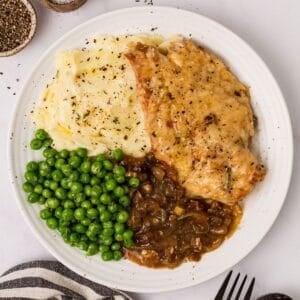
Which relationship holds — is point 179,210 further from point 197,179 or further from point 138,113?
point 138,113

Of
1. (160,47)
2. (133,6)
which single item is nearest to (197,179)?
(160,47)

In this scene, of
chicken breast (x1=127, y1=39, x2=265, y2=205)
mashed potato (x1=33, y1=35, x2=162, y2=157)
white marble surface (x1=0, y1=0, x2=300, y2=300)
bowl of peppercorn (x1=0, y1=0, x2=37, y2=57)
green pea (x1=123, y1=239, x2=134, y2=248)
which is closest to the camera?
chicken breast (x1=127, y1=39, x2=265, y2=205)

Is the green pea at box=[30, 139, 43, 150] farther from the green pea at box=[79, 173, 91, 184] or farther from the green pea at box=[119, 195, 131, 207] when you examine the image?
the green pea at box=[119, 195, 131, 207]

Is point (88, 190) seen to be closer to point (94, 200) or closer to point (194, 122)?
point (94, 200)

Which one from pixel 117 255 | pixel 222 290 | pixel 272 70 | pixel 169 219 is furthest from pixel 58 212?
pixel 272 70

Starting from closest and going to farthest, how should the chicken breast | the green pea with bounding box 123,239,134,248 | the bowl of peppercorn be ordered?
the chicken breast, the green pea with bounding box 123,239,134,248, the bowl of peppercorn

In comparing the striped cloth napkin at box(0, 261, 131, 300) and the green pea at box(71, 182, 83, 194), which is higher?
the green pea at box(71, 182, 83, 194)

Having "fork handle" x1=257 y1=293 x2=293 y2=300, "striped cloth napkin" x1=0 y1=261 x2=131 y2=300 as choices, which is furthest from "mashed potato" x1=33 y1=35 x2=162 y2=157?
"fork handle" x1=257 y1=293 x2=293 y2=300
